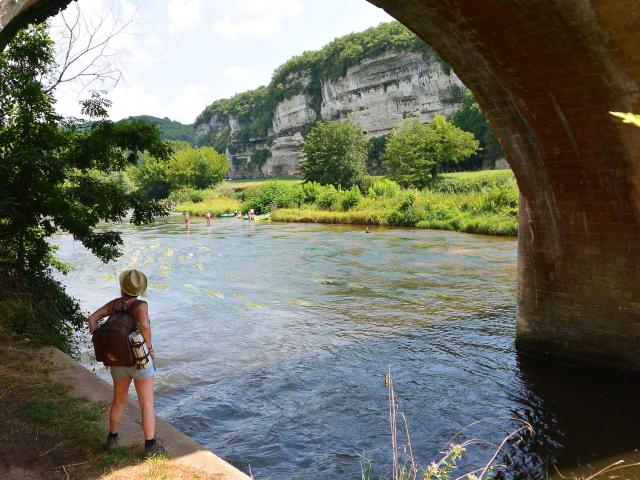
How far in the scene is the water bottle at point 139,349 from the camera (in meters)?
3.58

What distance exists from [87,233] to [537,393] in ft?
20.6

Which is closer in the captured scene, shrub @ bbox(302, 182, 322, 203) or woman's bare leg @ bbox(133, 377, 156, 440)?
woman's bare leg @ bbox(133, 377, 156, 440)

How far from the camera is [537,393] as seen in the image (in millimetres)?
6812

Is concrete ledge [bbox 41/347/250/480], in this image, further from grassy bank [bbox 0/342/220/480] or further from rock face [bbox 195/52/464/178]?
rock face [bbox 195/52/464/178]

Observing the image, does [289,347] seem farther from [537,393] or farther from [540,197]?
[540,197]

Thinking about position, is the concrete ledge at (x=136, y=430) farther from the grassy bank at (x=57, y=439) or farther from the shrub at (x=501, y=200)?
the shrub at (x=501, y=200)

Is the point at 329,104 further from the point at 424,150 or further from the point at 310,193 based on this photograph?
the point at 310,193

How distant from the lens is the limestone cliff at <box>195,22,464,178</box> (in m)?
74.2

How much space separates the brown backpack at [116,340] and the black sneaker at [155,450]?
0.59 meters

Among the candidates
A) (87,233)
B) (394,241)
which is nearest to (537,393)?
(87,233)

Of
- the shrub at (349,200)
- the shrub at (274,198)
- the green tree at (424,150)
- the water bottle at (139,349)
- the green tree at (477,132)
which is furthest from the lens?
the green tree at (477,132)

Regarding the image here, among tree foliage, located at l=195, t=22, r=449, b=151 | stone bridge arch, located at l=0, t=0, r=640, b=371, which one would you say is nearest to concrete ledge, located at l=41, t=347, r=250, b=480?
stone bridge arch, located at l=0, t=0, r=640, b=371

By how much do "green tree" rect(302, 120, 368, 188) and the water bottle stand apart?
4802 cm

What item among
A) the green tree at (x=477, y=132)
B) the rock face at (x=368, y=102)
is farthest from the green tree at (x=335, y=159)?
the rock face at (x=368, y=102)
